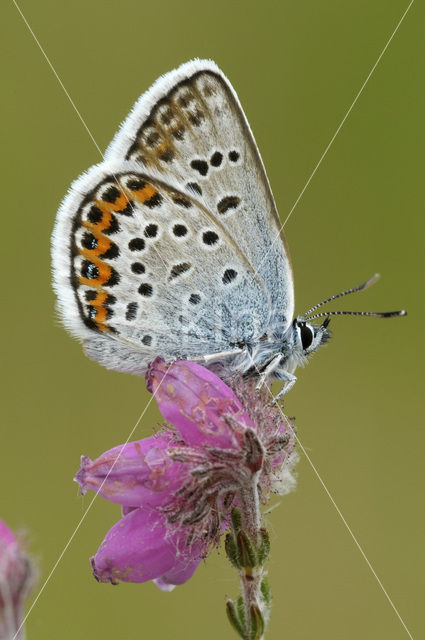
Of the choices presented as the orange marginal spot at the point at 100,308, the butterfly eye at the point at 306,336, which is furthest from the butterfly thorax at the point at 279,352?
the orange marginal spot at the point at 100,308

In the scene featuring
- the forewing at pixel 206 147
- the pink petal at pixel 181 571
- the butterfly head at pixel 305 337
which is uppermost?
the forewing at pixel 206 147

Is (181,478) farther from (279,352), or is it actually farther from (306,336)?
(306,336)

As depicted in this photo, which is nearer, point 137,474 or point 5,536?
point 5,536

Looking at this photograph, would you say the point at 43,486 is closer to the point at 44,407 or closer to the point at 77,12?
the point at 44,407

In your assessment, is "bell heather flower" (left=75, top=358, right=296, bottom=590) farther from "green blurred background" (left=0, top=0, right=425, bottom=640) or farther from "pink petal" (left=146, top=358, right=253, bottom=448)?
"green blurred background" (left=0, top=0, right=425, bottom=640)

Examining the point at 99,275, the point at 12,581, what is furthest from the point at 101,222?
the point at 12,581

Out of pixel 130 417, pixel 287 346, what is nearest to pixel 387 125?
pixel 130 417

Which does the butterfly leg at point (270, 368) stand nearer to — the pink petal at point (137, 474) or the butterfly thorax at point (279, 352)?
the butterfly thorax at point (279, 352)

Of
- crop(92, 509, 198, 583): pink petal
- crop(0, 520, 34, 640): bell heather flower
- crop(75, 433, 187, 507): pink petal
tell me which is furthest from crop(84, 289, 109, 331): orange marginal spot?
crop(0, 520, 34, 640): bell heather flower
